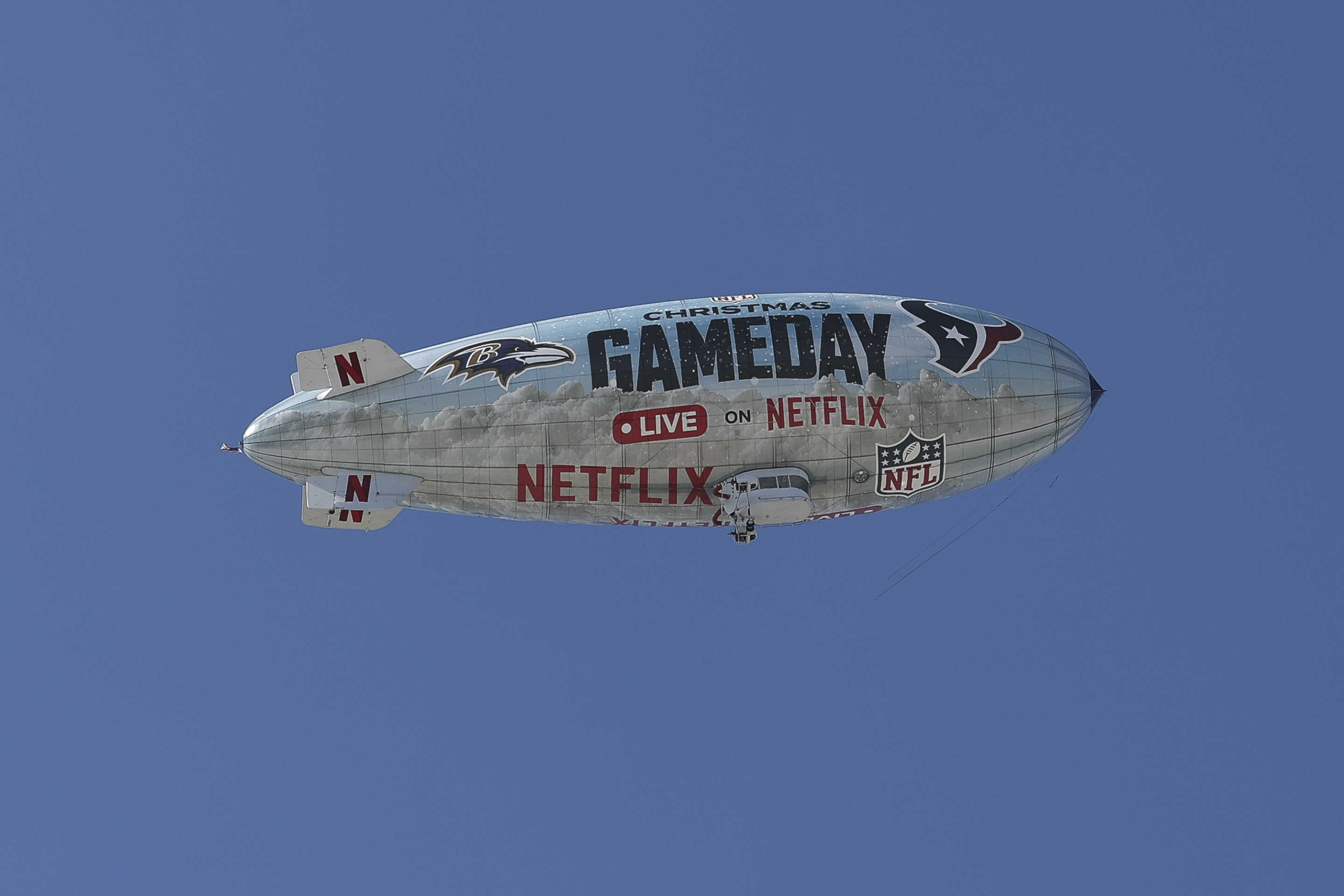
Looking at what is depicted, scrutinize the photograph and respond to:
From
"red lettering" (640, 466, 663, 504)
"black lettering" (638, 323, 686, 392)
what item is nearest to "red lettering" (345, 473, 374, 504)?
"red lettering" (640, 466, 663, 504)

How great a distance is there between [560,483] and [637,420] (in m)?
4.04

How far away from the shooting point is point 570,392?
83.9 meters

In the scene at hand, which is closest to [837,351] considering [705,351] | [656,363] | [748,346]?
[748,346]

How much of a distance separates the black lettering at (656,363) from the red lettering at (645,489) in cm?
324

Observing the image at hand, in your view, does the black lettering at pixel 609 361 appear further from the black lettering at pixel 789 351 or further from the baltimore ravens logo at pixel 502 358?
the black lettering at pixel 789 351

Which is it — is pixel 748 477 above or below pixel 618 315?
below

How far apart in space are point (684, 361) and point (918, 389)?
980 centimetres

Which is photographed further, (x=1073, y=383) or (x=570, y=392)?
(x=1073, y=383)

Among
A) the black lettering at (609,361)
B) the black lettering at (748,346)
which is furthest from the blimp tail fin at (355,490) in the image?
the black lettering at (748,346)

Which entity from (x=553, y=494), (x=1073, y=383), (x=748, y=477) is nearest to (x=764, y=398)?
(x=748, y=477)

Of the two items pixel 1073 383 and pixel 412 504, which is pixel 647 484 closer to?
pixel 412 504

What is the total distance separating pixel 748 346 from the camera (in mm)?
85438

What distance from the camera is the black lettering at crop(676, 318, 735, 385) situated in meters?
84.6

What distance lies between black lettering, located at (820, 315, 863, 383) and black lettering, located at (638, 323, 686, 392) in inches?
245
